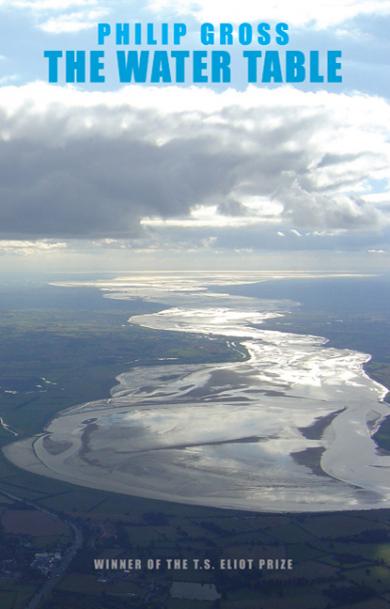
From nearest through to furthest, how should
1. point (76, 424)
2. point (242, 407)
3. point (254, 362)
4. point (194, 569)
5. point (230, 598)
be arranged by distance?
point (230, 598), point (194, 569), point (76, 424), point (242, 407), point (254, 362)

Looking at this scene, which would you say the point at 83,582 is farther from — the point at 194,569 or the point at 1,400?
the point at 1,400

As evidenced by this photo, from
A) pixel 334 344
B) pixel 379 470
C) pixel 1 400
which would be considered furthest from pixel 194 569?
pixel 334 344

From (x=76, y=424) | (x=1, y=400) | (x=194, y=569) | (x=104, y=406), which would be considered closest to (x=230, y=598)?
(x=194, y=569)

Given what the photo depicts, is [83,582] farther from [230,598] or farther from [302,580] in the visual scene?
[302,580]

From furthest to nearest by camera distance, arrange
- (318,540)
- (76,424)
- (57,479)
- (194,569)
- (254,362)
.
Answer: (254,362)
(76,424)
(57,479)
(318,540)
(194,569)

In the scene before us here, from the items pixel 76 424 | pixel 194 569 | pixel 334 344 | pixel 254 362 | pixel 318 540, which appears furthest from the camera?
pixel 334 344

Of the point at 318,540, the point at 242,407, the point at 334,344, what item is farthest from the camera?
the point at 334,344

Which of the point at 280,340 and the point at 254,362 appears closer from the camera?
the point at 254,362

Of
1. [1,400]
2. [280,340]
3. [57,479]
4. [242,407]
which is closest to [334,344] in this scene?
[280,340]

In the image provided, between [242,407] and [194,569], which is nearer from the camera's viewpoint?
[194,569]
